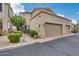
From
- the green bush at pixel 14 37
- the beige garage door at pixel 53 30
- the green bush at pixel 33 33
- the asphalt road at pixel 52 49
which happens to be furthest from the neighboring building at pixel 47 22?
the green bush at pixel 14 37

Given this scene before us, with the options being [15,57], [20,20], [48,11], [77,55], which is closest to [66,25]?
[48,11]

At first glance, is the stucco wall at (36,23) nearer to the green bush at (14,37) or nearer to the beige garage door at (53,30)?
the beige garage door at (53,30)

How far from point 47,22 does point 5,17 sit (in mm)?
1482

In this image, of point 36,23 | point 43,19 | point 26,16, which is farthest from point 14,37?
point 43,19

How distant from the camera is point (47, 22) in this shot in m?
5.99

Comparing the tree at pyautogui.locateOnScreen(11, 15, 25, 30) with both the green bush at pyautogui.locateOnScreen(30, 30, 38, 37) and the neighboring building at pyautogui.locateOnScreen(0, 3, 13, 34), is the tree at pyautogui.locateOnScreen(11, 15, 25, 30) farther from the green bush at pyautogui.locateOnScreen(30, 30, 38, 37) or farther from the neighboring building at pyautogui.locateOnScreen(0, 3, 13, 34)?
the green bush at pyautogui.locateOnScreen(30, 30, 38, 37)

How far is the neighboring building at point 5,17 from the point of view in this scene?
5213 millimetres

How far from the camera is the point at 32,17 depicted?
5.33 meters

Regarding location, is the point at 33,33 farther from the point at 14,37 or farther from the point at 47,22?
the point at 47,22

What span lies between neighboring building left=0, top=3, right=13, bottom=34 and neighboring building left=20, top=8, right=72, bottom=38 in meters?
0.39

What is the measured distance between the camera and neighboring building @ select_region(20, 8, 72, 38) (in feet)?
17.5

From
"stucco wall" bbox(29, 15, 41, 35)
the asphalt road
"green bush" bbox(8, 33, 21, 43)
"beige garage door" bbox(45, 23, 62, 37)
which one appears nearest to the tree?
"stucco wall" bbox(29, 15, 41, 35)

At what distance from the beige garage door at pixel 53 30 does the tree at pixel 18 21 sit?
3.15 feet

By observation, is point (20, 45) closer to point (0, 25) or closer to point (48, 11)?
point (0, 25)
